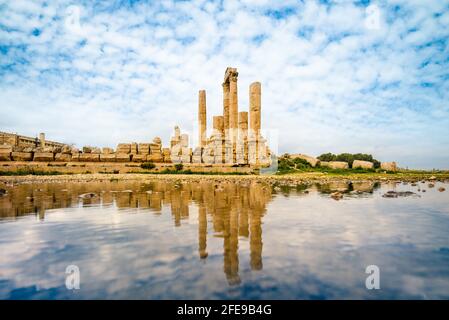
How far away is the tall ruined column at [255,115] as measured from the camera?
75.9 feet

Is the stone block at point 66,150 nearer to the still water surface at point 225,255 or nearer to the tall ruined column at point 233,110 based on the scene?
the tall ruined column at point 233,110

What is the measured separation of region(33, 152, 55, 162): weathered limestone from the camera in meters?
21.3

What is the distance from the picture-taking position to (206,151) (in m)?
24.3

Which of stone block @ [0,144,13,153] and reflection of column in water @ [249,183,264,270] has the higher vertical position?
stone block @ [0,144,13,153]

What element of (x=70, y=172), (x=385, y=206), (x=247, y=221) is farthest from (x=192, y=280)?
(x=70, y=172)

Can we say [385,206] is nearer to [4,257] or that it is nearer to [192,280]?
[192,280]

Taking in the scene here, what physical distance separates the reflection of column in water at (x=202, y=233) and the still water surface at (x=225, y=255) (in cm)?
1

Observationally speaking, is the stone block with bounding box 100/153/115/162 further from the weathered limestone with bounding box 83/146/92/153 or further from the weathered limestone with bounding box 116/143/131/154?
the weathered limestone with bounding box 83/146/92/153

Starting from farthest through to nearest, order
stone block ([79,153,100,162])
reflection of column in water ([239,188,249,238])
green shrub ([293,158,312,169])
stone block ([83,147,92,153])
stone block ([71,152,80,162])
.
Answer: green shrub ([293,158,312,169]), stone block ([83,147,92,153]), stone block ([79,153,100,162]), stone block ([71,152,80,162]), reflection of column in water ([239,188,249,238])

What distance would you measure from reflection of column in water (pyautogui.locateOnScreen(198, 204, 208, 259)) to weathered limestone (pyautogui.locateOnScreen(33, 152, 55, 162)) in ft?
71.2

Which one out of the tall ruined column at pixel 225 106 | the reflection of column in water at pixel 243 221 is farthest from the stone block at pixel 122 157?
the reflection of column in water at pixel 243 221

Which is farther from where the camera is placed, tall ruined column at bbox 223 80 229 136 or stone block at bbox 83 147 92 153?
tall ruined column at bbox 223 80 229 136

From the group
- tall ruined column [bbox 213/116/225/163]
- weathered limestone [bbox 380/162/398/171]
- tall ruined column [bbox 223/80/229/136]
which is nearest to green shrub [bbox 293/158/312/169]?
tall ruined column [bbox 213/116/225/163]
